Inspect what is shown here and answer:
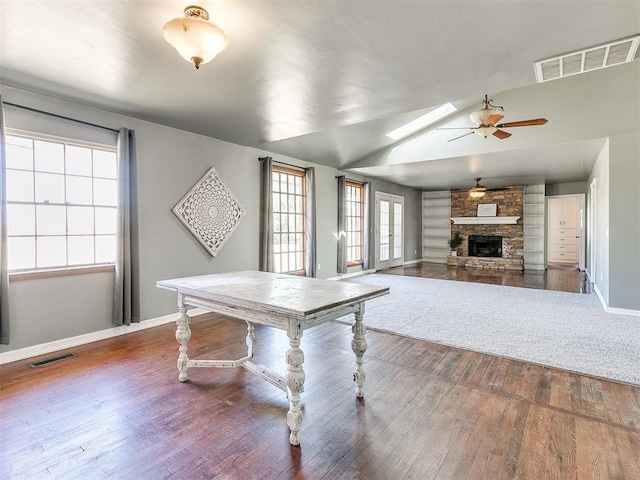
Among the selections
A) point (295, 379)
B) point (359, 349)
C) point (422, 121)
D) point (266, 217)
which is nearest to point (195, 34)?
point (295, 379)

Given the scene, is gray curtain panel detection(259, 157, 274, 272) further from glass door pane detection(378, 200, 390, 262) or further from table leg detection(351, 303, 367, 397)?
glass door pane detection(378, 200, 390, 262)

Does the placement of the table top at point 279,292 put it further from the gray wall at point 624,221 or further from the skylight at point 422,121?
the skylight at point 422,121

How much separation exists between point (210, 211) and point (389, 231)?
5896mm

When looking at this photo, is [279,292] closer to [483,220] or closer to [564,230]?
[483,220]

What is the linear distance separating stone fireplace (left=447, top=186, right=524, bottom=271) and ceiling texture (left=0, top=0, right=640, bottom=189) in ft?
24.7

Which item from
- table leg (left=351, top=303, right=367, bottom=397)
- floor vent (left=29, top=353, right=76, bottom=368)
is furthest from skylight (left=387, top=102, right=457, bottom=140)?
floor vent (left=29, top=353, right=76, bottom=368)

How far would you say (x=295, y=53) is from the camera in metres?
2.41

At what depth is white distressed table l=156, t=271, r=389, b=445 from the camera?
187cm

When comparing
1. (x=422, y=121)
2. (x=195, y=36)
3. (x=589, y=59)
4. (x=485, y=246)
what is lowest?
(x=485, y=246)

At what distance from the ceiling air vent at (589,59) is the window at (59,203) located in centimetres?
431

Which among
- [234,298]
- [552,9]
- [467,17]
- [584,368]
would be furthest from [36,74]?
[584,368]

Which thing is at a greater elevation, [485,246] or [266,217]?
[266,217]

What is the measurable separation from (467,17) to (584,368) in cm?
297

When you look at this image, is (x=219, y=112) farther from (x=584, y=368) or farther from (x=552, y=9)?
(x=584, y=368)
